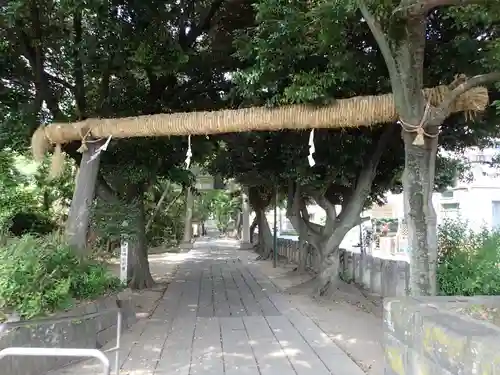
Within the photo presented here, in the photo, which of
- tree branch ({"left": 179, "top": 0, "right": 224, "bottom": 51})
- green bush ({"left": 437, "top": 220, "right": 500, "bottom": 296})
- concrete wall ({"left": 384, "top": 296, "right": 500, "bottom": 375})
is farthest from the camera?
tree branch ({"left": 179, "top": 0, "right": 224, "bottom": 51})

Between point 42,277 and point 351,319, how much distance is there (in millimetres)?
5254

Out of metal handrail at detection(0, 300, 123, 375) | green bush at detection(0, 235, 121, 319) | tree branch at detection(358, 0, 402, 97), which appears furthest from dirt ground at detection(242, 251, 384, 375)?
green bush at detection(0, 235, 121, 319)

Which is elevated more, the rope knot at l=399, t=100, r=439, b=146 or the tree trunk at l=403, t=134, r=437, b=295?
the rope knot at l=399, t=100, r=439, b=146

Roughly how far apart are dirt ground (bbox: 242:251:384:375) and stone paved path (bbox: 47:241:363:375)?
18cm

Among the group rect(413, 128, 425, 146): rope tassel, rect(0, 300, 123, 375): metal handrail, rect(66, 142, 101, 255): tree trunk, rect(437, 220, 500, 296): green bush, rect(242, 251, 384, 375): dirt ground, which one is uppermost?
rect(413, 128, 425, 146): rope tassel

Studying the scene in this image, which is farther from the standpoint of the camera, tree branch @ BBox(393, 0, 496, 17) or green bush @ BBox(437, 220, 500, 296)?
green bush @ BBox(437, 220, 500, 296)

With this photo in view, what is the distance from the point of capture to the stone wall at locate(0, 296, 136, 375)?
4625mm

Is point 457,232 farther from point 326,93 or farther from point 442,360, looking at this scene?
point 442,360

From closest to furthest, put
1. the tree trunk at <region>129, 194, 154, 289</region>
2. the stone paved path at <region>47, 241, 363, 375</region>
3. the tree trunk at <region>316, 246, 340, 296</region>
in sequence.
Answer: the stone paved path at <region>47, 241, 363, 375</region> → the tree trunk at <region>316, 246, 340, 296</region> → the tree trunk at <region>129, 194, 154, 289</region>

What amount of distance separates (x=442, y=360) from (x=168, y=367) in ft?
10.7

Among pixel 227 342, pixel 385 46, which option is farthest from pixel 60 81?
pixel 385 46

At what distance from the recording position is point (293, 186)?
11852 millimetres

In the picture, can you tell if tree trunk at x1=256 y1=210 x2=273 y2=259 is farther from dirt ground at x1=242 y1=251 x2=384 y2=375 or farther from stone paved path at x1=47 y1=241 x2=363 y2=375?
stone paved path at x1=47 y1=241 x2=363 y2=375

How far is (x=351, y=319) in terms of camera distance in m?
8.54
